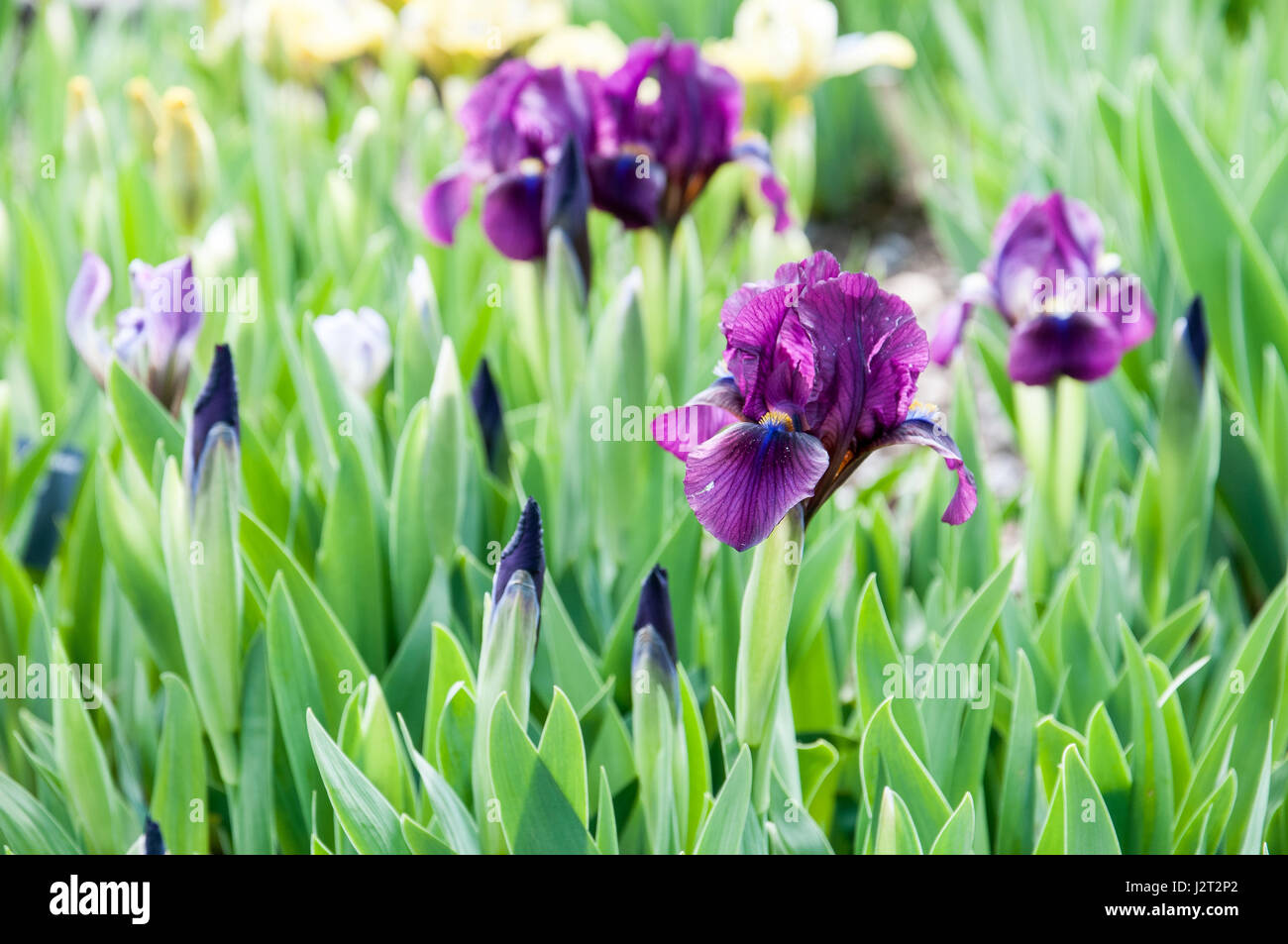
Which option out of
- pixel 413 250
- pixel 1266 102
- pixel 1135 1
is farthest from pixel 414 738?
pixel 1135 1

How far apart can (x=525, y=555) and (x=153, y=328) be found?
0.47 meters

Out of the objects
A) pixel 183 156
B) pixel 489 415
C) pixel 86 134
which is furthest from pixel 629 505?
pixel 86 134

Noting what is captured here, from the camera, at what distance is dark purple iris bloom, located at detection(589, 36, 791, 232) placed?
4.05ft

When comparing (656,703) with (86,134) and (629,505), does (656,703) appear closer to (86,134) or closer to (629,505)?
(629,505)

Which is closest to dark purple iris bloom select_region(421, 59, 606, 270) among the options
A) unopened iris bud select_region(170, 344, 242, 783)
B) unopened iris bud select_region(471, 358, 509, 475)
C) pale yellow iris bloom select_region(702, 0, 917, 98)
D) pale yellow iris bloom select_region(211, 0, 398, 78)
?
unopened iris bud select_region(471, 358, 509, 475)

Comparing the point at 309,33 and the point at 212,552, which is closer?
the point at 212,552

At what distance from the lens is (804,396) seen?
0.72 m

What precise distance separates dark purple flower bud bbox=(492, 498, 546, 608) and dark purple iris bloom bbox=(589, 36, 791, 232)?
58 centimetres

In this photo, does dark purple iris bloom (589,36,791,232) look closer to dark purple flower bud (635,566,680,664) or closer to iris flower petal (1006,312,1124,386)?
iris flower petal (1006,312,1124,386)

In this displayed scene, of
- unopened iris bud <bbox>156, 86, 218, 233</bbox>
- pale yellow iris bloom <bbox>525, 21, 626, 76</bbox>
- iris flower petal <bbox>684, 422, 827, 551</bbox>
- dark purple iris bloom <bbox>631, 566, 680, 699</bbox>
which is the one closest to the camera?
iris flower petal <bbox>684, 422, 827, 551</bbox>

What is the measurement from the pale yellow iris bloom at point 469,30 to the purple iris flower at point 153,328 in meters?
1.15

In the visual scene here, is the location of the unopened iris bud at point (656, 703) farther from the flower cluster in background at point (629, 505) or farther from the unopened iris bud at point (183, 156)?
the unopened iris bud at point (183, 156)
